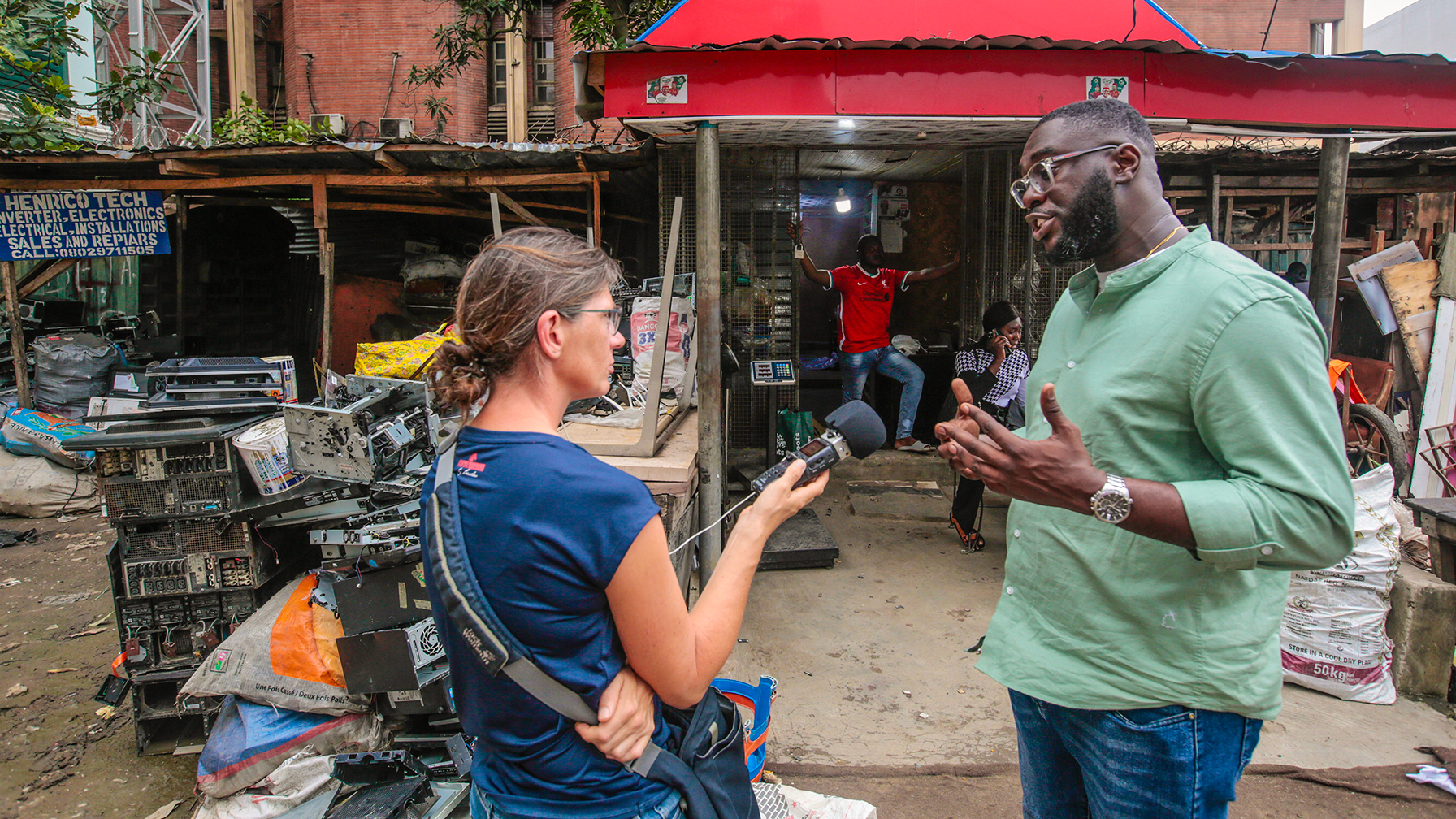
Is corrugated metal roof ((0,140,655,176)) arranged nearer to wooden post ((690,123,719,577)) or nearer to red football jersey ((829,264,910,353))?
wooden post ((690,123,719,577))

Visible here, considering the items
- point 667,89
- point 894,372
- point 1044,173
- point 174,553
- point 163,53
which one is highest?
point 163,53

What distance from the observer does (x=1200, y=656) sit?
4.80 ft

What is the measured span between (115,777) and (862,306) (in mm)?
6448

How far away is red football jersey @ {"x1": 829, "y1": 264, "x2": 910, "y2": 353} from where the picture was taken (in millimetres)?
7500

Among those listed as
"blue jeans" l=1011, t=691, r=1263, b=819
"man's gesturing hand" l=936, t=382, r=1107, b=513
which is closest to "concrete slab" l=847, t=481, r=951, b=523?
"blue jeans" l=1011, t=691, r=1263, b=819

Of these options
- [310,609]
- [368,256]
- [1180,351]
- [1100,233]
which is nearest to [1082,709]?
[1180,351]

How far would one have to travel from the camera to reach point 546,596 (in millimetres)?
1167

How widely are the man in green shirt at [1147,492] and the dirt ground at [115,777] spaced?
1.63 m

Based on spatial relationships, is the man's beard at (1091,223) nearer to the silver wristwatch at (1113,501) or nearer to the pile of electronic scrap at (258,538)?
the silver wristwatch at (1113,501)

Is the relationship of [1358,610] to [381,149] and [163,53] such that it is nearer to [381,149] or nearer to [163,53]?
[381,149]

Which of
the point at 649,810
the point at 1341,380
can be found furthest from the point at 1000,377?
the point at 649,810

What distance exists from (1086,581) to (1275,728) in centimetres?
307

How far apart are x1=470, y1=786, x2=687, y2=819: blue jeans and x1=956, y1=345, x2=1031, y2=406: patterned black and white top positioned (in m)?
4.90

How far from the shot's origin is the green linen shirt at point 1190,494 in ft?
4.28
